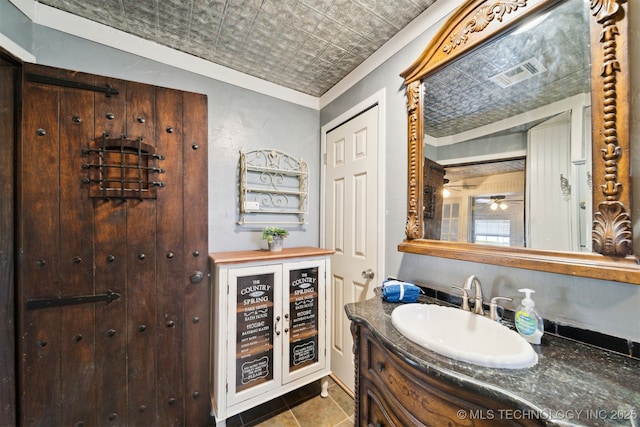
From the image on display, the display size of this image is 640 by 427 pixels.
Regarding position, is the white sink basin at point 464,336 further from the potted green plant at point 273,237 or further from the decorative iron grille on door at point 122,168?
the decorative iron grille on door at point 122,168

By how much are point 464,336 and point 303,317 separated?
3.69 feet

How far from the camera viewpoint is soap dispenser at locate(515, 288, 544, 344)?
2.62 feet

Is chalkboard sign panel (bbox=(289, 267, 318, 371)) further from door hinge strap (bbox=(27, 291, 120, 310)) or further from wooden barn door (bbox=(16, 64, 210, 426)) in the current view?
door hinge strap (bbox=(27, 291, 120, 310))

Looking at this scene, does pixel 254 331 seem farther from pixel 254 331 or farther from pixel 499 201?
pixel 499 201

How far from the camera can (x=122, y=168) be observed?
1.34m

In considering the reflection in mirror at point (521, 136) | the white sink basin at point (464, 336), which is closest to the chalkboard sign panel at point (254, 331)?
the white sink basin at point (464, 336)

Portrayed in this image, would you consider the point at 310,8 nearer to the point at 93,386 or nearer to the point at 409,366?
the point at 409,366

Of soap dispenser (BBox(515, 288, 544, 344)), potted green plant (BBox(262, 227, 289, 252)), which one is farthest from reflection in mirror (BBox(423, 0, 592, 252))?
potted green plant (BBox(262, 227, 289, 252))

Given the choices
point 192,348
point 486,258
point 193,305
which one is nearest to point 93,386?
point 192,348

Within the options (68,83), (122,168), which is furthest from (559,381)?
(68,83)

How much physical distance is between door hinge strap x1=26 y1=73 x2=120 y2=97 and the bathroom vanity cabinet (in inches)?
73.1

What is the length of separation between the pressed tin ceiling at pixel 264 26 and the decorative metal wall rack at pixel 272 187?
0.73 m

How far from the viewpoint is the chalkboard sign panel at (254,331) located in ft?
5.09

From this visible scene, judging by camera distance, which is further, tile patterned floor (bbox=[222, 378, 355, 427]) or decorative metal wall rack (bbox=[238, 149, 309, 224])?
decorative metal wall rack (bbox=[238, 149, 309, 224])
